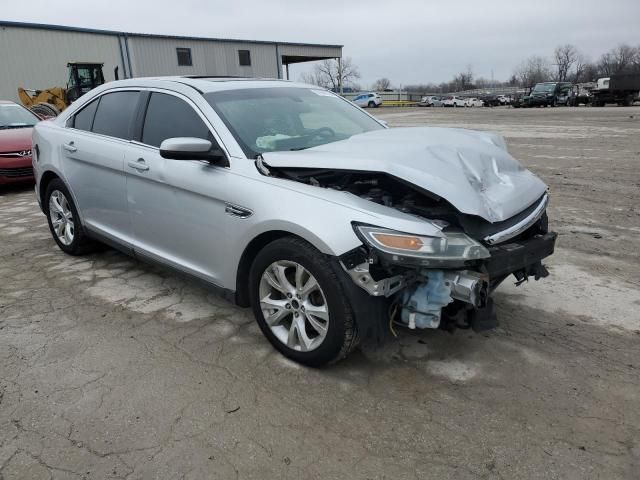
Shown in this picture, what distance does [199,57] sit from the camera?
3891 centimetres

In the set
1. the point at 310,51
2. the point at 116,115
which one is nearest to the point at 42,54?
the point at 310,51

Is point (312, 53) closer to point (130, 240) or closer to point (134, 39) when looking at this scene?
point (134, 39)

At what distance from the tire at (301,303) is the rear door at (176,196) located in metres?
0.40

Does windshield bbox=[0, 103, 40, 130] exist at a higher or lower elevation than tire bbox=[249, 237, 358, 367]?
higher

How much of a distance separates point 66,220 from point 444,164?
3886 millimetres

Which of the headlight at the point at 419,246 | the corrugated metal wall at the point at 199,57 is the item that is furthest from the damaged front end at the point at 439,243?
the corrugated metal wall at the point at 199,57

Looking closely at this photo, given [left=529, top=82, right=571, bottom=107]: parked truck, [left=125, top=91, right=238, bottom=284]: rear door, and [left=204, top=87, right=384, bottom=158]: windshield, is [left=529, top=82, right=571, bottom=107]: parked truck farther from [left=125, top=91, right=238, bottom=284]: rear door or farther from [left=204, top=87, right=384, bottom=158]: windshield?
[left=125, top=91, right=238, bottom=284]: rear door

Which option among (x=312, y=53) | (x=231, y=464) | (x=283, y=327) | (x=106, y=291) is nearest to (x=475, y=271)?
(x=283, y=327)

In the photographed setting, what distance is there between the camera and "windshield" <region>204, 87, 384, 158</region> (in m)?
3.48

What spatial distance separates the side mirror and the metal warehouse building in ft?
100

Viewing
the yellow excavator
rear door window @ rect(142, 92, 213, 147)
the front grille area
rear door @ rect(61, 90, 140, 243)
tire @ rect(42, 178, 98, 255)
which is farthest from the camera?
the yellow excavator

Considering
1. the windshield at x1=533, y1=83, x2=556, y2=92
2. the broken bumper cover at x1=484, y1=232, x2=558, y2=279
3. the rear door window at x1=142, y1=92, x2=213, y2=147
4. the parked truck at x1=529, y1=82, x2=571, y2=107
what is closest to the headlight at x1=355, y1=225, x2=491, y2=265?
the broken bumper cover at x1=484, y1=232, x2=558, y2=279

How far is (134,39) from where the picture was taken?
115 feet

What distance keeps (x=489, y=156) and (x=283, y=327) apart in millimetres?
1716
